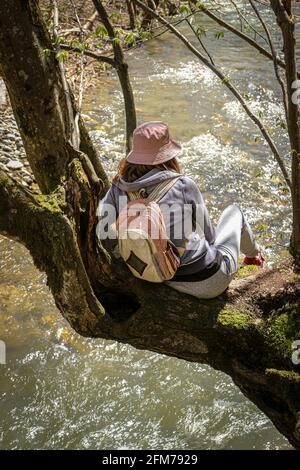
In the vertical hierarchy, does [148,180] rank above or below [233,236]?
above

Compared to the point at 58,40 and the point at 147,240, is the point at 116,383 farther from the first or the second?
the point at 58,40

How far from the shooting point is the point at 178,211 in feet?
9.68

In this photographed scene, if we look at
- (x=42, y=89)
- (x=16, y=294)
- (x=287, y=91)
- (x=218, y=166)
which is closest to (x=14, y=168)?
(x=16, y=294)

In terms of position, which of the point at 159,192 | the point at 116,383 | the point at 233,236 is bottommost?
the point at 116,383

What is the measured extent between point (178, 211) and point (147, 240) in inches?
11.2

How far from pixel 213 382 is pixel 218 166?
4203 mm

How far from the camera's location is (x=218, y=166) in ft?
26.9

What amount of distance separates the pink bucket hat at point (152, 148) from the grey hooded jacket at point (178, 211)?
0.24 feet

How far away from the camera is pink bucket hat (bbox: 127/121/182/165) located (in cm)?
299

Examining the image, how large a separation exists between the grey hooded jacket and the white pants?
0.11 meters

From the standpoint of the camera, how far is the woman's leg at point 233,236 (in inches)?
135

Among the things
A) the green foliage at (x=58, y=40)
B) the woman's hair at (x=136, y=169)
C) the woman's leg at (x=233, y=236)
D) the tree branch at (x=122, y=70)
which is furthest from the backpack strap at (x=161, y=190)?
the tree branch at (x=122, y=70)
